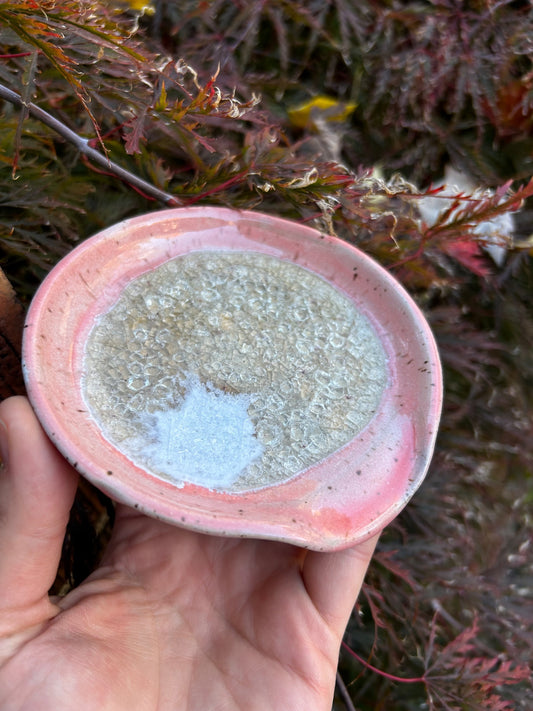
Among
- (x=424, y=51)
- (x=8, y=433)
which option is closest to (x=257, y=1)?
(x=424, y=51)

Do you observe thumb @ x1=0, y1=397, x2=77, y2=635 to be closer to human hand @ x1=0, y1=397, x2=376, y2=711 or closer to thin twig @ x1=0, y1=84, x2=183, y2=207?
human hand @ x1=0, y1=397, x2=376, y2=711

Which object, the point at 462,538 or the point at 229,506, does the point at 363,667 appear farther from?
the point at 229,506

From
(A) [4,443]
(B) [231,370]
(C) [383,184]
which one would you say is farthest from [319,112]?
(A) [4,443]

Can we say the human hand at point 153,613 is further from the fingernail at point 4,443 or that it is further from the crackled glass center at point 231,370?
the crackled glass center at point 231,370

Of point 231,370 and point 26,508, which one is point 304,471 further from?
point 26,508

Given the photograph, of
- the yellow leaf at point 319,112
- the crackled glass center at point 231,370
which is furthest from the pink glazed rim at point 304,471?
the yellow leaf at point 319,112

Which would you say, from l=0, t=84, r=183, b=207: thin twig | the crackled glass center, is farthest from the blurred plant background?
the crackled glass center
